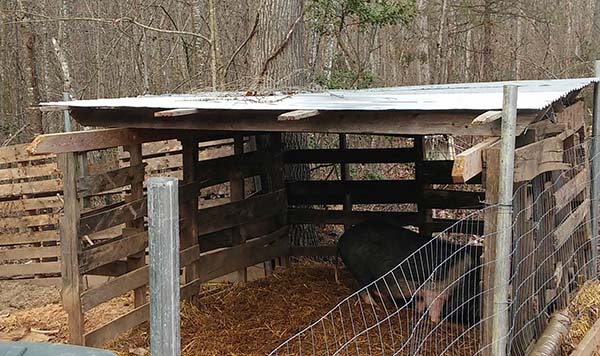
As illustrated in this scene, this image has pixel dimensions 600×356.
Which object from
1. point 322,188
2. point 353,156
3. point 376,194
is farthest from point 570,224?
point 322,188

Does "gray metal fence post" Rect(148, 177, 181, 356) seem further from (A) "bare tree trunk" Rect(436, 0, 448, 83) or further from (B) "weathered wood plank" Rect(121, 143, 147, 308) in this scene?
(A) "bare tree trunk" Rect(436, 0, 448, 83)

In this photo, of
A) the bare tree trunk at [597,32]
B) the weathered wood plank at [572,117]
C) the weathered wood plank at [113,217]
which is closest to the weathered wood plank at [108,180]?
the weathered wood plank at [113,217]

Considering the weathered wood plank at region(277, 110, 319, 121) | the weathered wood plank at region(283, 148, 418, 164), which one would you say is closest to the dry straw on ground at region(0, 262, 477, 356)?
the weathered wood plank at region(283, 148, 418, 164)

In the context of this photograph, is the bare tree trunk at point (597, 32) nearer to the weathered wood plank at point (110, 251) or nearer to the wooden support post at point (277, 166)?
the wooden support post at point (277, 166)

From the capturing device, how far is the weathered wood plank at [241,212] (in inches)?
264

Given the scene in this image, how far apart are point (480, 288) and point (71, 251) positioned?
311cm

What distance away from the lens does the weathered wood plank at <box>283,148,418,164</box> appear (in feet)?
25.1

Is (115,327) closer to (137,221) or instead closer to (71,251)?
(71,251)

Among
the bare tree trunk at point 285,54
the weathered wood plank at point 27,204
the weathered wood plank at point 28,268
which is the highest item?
the bare tree trunk at point 285,54

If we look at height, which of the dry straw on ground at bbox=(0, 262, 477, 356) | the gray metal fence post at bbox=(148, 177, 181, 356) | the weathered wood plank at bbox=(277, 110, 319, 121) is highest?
the weathered wood plank at bbox=(277, 110, 319, 121)

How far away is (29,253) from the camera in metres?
8.17

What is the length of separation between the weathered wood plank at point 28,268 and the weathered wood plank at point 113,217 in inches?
120

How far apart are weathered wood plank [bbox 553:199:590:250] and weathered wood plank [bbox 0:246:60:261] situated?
5965 millimetres

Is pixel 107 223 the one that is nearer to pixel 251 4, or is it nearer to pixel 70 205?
pixel 70 205
